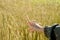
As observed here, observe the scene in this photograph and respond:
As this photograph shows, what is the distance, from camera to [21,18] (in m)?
1.58

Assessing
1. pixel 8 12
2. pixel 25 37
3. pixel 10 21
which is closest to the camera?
pixel 25 37

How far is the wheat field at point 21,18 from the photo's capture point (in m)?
1.40

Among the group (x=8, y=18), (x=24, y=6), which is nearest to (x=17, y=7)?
(x=24, y=6)

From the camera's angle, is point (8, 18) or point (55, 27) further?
point (8, 18)

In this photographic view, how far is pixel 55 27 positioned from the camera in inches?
41.4

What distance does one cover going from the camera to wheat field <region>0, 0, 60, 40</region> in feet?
4.60

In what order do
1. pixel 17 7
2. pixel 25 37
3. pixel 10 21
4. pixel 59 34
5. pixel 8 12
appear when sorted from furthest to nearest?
1. pixel 17 7
2. pixel 8 12
3. pixel 10 21
4. pixel 25 37
5. pixel 59 34

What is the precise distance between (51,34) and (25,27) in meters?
0.42

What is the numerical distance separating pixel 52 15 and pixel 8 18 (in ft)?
1.28

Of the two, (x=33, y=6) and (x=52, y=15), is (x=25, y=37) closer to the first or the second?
(x=52, y=15)

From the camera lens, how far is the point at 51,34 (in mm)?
1064

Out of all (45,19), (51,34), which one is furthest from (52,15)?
(51,34)

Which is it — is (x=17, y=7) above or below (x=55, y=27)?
below

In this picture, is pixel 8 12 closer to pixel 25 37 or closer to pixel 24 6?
pixel 24 6
